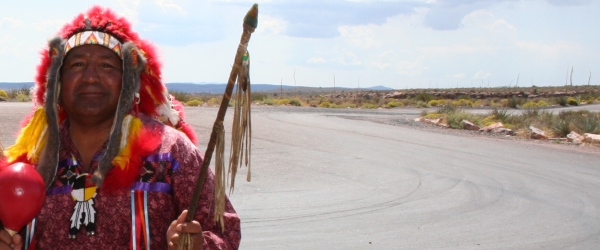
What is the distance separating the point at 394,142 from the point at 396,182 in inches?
248

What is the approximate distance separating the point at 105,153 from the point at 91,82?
0.88 ft

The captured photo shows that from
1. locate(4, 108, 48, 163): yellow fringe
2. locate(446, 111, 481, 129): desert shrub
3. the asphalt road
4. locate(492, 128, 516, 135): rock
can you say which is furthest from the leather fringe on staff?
locate(446, 111, 481, 129): desert shrub

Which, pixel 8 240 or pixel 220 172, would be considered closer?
pixel 220 172

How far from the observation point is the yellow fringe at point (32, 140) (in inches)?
118

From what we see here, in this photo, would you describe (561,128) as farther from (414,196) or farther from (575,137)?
(414,196)

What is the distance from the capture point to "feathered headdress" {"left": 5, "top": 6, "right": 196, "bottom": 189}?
115 inches

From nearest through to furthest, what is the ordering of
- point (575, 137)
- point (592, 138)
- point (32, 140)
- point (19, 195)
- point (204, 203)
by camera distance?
point (19, 195), point (204, 203), point (32, 140), point (592, 138), point (575, 137)

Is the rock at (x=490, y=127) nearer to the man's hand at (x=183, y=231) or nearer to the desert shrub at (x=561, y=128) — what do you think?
the desert shrub at (x=561, y=128)

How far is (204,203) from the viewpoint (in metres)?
2.82

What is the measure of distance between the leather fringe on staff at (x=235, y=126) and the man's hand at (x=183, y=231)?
0.02 metres

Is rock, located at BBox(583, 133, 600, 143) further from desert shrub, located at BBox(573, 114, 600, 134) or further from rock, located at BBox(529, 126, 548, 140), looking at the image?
desert shrub, located at BBox(573, 114, 600, 134)

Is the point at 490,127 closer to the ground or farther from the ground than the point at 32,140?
closer to the ground

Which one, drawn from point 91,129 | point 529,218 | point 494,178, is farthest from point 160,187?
point 494,178

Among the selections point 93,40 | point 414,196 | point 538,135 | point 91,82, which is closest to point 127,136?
point 91,82
